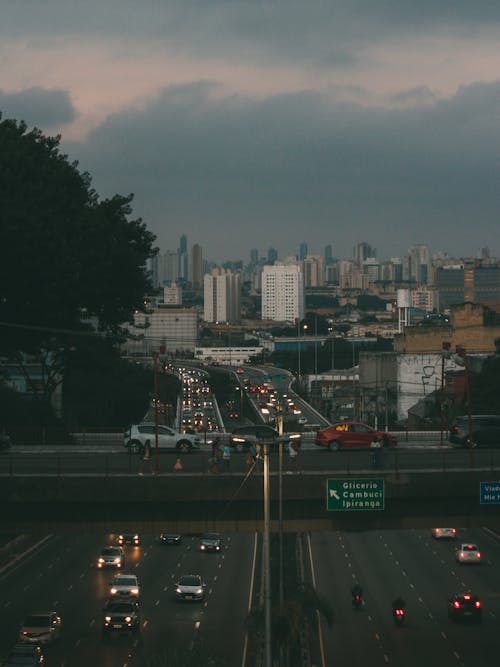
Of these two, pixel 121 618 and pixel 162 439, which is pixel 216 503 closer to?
pixel 121 618

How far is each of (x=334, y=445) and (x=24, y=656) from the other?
1644 cm

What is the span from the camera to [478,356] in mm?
84500

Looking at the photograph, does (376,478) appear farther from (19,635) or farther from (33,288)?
(33,288)

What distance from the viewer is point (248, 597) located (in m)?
42.1

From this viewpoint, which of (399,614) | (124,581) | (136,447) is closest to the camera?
(399,614)

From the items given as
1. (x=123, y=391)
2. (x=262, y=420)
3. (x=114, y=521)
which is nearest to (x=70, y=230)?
(x=114, y=521)

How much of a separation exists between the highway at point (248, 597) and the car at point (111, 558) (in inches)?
20.4

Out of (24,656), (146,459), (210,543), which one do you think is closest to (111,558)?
(210,543)

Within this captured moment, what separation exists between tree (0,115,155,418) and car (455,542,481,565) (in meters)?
19.1

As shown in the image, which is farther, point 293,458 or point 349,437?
point 349,437

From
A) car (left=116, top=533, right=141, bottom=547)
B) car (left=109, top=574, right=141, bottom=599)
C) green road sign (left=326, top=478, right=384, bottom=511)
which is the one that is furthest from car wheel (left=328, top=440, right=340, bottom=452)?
car (left=116, top=533, right=141, bottom=547)

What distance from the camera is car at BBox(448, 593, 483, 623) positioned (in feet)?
124

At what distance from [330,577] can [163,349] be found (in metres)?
13.3

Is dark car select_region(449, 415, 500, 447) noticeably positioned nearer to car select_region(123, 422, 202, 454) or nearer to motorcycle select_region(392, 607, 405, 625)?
motorcycle select_region(392, 607, 405, 625)
